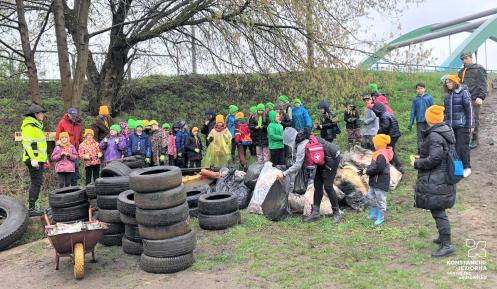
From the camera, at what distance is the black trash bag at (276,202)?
7123 millimetres

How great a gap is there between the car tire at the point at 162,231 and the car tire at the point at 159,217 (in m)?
0.05

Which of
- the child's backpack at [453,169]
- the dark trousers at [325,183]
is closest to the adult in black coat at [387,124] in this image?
the dark trousers at [325,183]

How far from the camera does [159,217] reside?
5.16 m

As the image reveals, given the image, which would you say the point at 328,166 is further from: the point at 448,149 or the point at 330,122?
the point at 330,122

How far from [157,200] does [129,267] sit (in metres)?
1.02

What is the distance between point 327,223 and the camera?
6.77 metres

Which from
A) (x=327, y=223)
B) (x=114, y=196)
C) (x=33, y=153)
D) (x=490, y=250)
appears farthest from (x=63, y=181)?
(x=490, y=250)

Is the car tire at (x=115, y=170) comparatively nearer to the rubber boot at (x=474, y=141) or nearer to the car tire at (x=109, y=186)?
the car tire at (x=109, y=186)

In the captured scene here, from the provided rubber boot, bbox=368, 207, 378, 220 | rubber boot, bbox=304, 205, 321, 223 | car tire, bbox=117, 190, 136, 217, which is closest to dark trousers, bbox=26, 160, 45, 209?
car tire, bbox=117, 190, 136, 217

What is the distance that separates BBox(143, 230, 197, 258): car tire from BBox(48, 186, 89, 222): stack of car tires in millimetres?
1725

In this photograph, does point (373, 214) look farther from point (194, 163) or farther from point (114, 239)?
point (194, 163)

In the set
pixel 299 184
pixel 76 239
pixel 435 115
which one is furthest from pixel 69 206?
pixel 435 115

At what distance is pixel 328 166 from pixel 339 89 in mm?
4471

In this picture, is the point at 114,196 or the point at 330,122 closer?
the point at 114,196
